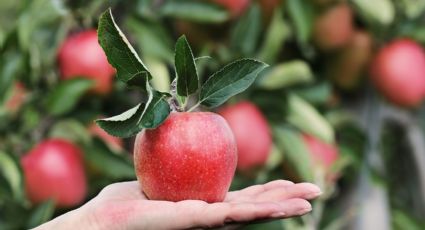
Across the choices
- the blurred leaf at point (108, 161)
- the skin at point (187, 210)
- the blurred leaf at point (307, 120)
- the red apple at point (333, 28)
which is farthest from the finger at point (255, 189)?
the red apple at point (333, 28)

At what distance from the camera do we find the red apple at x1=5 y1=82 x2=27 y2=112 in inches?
54.7

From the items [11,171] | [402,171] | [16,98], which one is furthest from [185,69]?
[402,171]

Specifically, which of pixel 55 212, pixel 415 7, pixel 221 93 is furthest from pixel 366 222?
pixel 221 93

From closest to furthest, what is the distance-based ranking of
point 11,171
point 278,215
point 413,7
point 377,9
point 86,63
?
point 278,215
point 11,171
point 86,63
point 377,9
point 413,7

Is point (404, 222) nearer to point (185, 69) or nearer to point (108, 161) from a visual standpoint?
point (108, 161)

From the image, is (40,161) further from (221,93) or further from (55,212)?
(221,93)

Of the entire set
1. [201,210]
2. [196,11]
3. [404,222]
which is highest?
[196,11]

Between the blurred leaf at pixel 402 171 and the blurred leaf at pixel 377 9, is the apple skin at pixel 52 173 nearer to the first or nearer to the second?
the blurred leaf at pixel 377 9

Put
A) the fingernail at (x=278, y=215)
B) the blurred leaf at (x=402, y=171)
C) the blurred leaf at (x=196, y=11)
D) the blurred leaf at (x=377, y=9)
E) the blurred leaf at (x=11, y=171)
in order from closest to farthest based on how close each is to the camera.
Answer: the fingernail at (x=278, y=215) → the blurred leaf at (x=11, y=171) → the blurred leaf at (x=196, y=11) → the blurred leaf at (x=377, y=9) → the blurred leaf at (x=402, y=171)

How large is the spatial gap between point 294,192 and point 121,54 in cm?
18

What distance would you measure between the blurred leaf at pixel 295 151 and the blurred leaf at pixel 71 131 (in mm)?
296

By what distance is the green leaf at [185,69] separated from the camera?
2.56ft

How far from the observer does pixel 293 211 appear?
72cm

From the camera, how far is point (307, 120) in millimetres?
1470
